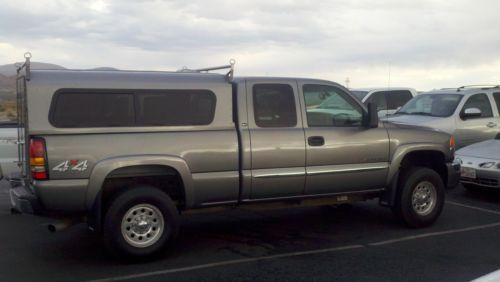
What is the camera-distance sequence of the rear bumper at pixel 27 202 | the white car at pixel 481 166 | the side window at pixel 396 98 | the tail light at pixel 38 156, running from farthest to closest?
the side window at pixel 396 98
the white car at pixel 481 166
the rear bumper at pixel 27 202
the tail light at pixel 38 156

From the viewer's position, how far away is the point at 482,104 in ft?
40.9

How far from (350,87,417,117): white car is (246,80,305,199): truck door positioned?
8441 millimetres

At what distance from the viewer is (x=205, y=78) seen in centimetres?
630

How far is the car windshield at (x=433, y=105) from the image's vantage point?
1204 centimetres

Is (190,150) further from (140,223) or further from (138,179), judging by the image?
(140,223)

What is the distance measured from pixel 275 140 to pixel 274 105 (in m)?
0.46

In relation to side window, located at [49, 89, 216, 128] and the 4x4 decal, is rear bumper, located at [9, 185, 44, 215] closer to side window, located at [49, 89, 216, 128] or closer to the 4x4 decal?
the 4x4 decal

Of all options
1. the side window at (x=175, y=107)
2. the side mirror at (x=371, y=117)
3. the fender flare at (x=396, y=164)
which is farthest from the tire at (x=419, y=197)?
the side window at (x=175, y=107)

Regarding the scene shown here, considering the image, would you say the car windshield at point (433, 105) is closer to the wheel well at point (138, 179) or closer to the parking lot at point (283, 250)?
the parking lot at point (283, 250)

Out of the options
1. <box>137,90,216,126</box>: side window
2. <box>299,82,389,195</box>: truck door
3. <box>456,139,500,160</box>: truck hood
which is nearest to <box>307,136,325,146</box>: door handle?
<box>299,82,389,195</box>: truck door

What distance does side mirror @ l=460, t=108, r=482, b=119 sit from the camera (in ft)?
38.6

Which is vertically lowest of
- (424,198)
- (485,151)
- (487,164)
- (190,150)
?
(424,198)

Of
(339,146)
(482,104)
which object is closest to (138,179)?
(339,146)

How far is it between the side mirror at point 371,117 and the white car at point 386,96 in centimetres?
791
